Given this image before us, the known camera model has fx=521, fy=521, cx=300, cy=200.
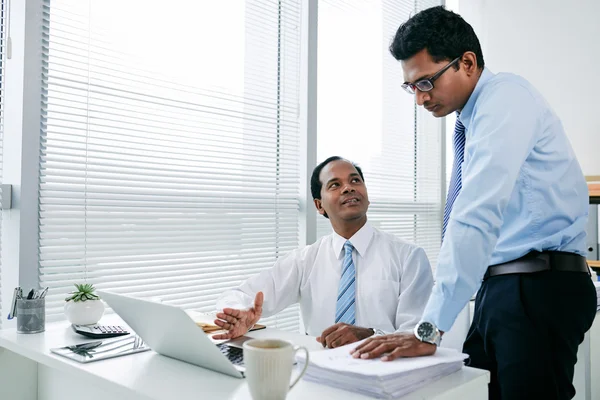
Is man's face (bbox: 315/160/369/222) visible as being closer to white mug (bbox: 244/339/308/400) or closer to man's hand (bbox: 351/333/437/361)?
man's hand (bbox: 351/333/437/361)

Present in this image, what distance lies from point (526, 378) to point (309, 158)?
183 cm

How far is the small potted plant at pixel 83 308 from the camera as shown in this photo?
64.1 inches

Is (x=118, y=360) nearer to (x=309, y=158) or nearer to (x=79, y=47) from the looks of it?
(x=79, y=47)

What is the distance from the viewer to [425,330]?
1.18 m

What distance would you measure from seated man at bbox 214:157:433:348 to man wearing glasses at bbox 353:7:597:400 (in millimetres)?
613

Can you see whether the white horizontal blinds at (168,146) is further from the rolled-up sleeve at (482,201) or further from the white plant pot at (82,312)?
the rolled-up sleeve at (482,201)

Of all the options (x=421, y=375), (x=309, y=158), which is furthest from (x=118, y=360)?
(x=309, y=158)

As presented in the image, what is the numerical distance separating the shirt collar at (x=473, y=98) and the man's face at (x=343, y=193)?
766 millimetres

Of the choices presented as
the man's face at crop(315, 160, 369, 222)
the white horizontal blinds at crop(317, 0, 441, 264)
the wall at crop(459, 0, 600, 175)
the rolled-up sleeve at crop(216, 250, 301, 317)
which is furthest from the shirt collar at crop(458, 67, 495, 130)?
the wall at crop(459, 0, 600, 175)

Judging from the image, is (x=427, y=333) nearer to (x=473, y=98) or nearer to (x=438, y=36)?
(x=473, y=98)

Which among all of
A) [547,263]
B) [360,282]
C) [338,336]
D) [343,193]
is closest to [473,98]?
[547,263]

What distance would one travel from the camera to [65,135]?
207cm

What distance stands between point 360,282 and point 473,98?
97 cm

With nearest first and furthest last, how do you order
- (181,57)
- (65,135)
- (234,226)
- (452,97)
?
(452,97)
(65,135)
(181,57)
(234,226)
